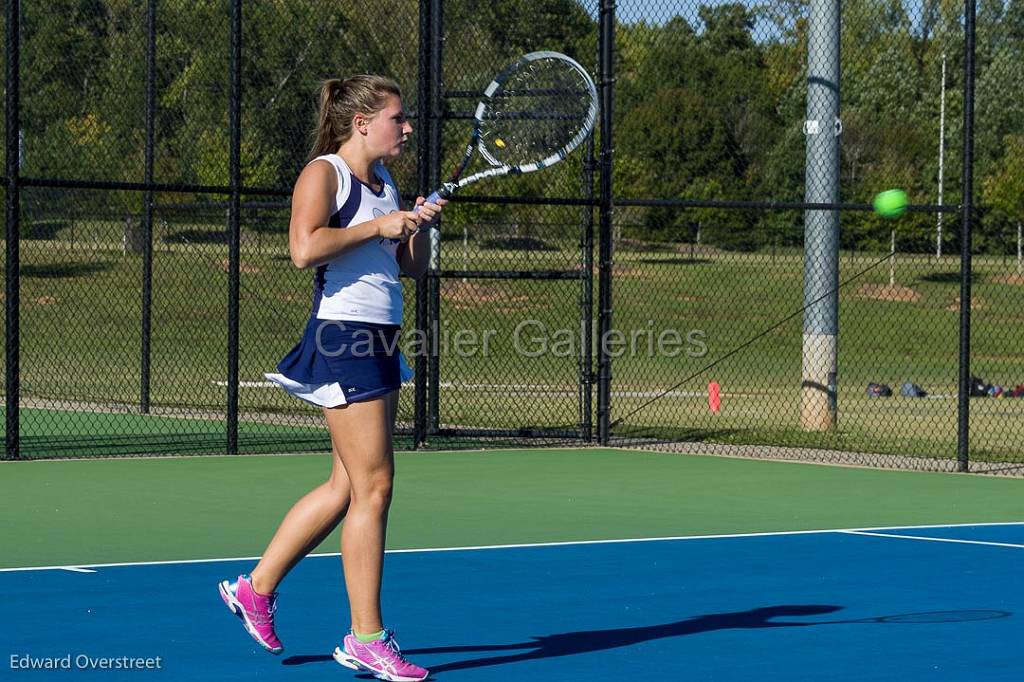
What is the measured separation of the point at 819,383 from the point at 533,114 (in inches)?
243

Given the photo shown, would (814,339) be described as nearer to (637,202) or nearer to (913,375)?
(637,202)

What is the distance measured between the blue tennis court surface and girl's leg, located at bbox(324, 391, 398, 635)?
0.28m

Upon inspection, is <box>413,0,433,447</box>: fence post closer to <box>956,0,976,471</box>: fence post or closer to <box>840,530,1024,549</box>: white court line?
<box>956,0,976,471</box>: fence post

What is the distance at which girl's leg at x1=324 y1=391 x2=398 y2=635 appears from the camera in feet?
19.3

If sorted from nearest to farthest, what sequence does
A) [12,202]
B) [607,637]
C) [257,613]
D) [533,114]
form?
[257,613]
[607,637]
[533,114]
[12,202]

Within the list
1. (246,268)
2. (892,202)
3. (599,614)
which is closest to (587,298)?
(892,202)

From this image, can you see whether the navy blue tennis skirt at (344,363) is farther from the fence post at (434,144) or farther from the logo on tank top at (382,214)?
the fence post at (434,144)

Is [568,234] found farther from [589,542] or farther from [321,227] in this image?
[321,227]

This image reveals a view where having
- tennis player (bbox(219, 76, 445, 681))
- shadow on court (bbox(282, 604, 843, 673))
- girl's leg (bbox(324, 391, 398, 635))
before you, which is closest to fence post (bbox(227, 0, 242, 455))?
shadow on court (bbox(282, 604, 843, 673))

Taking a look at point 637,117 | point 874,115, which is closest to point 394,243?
point 637,117

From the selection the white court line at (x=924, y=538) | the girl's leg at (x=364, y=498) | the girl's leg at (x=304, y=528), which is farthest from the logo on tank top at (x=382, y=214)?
the white court line at (x=924, y=538)

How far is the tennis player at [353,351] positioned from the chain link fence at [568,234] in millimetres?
5373

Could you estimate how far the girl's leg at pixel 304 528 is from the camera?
6.05 m

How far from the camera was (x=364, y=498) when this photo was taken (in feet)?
19.4
